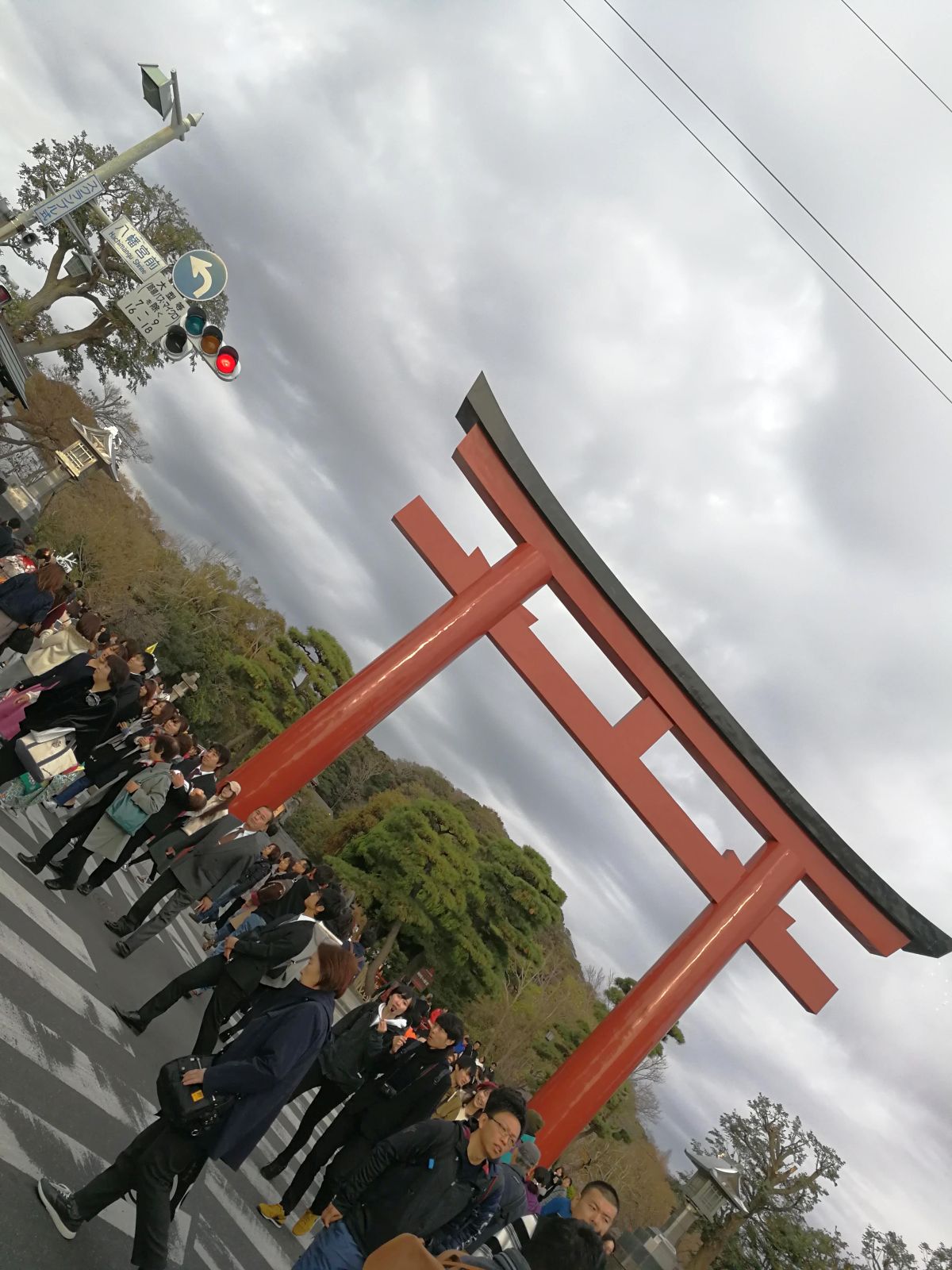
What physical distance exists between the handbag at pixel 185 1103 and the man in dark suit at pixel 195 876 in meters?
2.64

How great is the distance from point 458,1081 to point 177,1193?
2.63m

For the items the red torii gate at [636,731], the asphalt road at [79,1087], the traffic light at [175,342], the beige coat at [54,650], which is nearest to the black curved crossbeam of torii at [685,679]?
the red torii gate at [636,731]

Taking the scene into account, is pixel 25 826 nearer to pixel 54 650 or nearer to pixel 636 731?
pixel 54 650

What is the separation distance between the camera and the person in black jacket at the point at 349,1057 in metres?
4.50

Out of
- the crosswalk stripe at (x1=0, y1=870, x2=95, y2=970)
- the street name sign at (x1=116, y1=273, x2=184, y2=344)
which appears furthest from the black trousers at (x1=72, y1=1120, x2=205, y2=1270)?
the street name sign at (x1=116, y1=273, x2=184, y2=344)

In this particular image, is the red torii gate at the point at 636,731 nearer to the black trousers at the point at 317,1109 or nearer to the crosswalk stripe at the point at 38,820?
the crosswalk stripe at the point at 38,820

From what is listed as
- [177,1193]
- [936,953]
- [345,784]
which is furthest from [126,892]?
[345,784]

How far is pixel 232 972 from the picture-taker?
14.6 ft

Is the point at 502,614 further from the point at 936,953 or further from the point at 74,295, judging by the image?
the point at 74,295

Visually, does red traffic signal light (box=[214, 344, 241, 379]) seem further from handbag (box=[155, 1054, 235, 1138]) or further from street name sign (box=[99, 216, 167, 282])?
handbag (box=[155, 1054, 235, 1138])

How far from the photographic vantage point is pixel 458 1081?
5.45 metres

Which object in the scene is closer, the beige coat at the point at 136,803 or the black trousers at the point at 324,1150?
the black trousers at the point at 324,1150

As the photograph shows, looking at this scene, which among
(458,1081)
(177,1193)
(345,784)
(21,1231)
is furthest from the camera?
(345,784)

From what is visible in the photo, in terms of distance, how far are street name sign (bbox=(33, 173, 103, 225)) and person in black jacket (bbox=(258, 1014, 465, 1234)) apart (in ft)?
32.5
